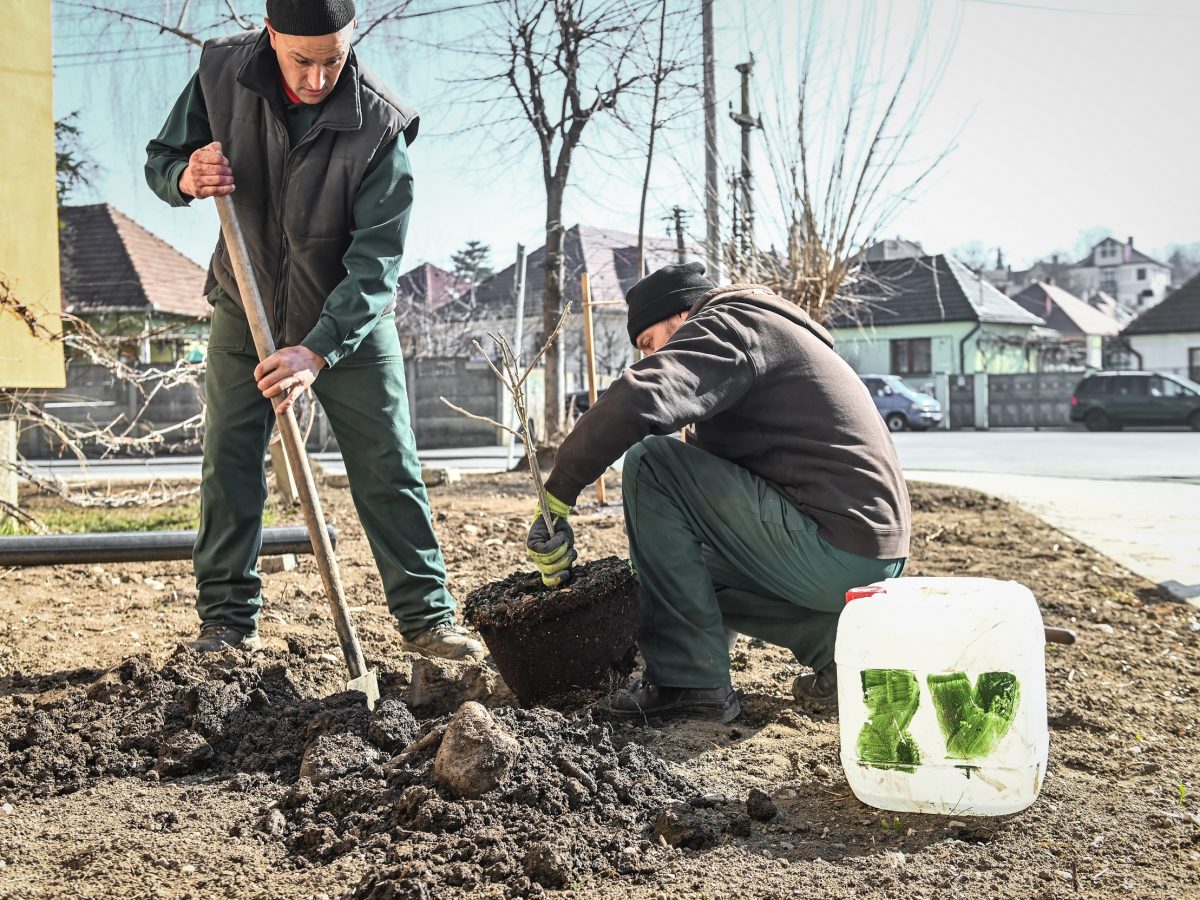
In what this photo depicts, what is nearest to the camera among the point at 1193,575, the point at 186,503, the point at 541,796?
the point at 541,796

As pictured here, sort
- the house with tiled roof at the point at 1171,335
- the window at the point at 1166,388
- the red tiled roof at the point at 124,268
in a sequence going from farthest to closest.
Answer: the house with tiled roof at the point at 1171,335
the window at the point at 1166,388
the red tiled roof at the point at 124,268

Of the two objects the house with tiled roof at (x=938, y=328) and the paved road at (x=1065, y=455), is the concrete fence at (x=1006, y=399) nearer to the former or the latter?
the house with tiled roof at (x=938, y=328)

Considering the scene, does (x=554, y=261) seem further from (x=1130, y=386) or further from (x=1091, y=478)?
(x=1130, y=386)

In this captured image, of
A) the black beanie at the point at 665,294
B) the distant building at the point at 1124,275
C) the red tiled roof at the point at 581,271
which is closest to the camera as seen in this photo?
the black beanie at the point at 665,294

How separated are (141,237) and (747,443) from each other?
2668 centimetres

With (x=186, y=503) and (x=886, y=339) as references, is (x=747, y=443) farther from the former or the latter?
(x=886, y=339)

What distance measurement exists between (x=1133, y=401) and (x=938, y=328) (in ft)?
35.5

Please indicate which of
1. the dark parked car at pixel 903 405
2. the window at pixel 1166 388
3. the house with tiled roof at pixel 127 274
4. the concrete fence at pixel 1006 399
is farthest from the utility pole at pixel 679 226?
the concrete fence at pixel 1006 399

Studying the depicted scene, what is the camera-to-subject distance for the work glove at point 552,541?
2.65 m

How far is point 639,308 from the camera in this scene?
115 inches

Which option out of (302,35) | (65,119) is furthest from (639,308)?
(65,119)

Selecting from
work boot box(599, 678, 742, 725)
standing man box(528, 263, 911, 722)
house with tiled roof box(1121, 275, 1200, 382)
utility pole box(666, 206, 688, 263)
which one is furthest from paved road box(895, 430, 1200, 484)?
house with tiled roof box(1121, 275, 1200, 382)

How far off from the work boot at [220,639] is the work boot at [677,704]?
1197mm

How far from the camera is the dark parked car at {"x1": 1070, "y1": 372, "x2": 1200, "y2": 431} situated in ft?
79.3
